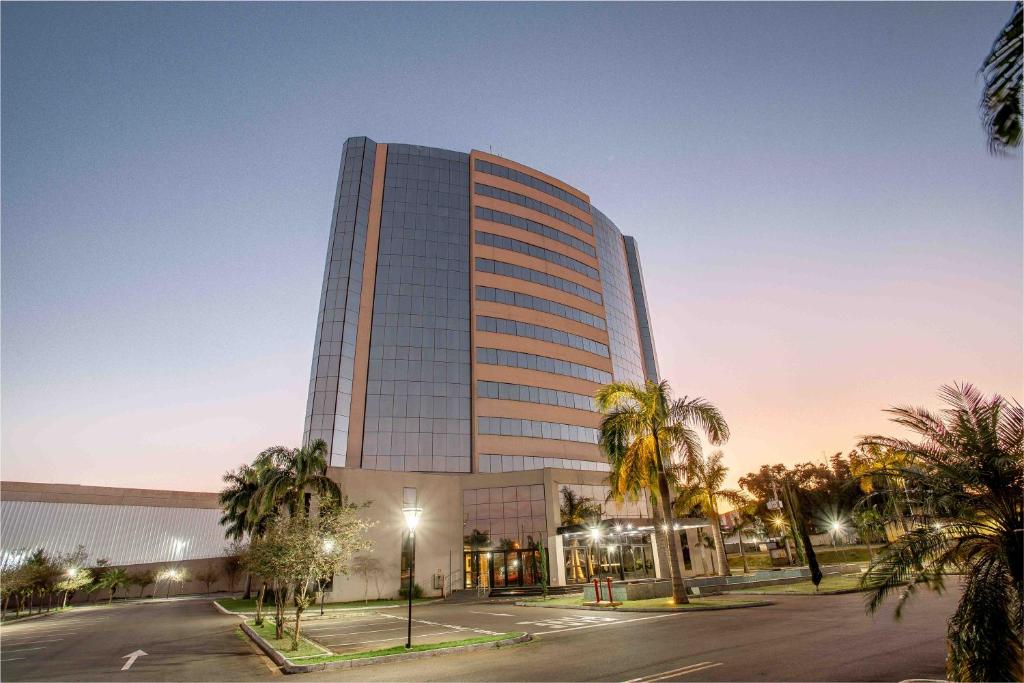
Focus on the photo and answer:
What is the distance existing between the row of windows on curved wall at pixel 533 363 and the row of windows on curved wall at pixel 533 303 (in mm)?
6639

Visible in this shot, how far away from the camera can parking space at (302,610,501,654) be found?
1730cm

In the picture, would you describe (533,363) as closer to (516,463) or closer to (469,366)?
(469,366)

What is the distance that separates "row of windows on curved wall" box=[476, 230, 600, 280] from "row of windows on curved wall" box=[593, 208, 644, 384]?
15.6 ft

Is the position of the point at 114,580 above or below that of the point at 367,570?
below

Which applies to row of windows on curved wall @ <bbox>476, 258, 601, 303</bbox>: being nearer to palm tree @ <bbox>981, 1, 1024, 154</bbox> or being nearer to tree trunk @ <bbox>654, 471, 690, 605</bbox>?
tree trunk @ <bbox>654, 471, 690, 605</bbox>

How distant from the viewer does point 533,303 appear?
62688 millimetres

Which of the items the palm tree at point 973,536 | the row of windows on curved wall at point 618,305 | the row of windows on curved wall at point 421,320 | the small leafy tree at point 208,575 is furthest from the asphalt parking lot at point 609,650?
the small leafy tree at point 208,575

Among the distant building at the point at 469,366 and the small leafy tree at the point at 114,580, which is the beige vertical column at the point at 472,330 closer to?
the distant building at the point at 469,366

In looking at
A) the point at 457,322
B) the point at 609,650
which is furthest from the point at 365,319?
the point at 609,650

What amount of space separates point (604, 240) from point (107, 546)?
9705 centimetres

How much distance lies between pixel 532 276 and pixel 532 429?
20656 millimetres

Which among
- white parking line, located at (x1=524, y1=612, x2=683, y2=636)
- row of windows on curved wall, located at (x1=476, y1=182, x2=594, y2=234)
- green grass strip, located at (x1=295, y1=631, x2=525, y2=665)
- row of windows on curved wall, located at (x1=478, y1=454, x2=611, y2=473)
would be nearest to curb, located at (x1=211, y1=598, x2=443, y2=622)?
row of windows on curved wall, located at (x1=478, y1=454, x2=611, y2=473)

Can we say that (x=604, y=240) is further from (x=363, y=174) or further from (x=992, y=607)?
(x=992, y=607)

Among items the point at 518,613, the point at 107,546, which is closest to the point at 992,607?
the point at 518,613
